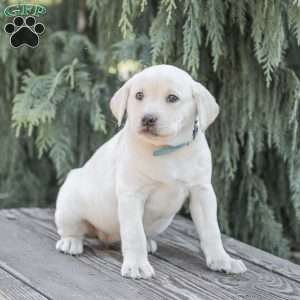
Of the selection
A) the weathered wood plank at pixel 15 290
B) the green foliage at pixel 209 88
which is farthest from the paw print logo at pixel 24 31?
Result: the weathered wood plank at pixel 15 290

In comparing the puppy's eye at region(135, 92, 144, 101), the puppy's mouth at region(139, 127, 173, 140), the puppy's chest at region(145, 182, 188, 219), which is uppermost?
the puppy's eye at region(135, 92, 144, 101)

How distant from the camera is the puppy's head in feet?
8.04

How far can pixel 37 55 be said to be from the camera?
4.24 meters

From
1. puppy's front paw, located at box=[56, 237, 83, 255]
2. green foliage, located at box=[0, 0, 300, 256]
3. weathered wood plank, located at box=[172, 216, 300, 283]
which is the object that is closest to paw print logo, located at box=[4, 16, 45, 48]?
green foliage, located at box=[0, 0, 300, 256]

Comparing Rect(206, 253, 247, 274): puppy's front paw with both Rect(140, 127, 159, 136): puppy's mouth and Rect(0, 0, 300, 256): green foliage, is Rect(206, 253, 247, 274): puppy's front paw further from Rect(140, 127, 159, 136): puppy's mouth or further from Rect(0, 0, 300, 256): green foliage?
Rect(0, 0, 300, 256): green foliage

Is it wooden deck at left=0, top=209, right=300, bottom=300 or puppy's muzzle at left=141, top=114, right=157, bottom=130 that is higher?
puppy's muzzle at left=141, top=114, right=157, bottom=130

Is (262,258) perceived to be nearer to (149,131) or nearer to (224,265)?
(224,265)

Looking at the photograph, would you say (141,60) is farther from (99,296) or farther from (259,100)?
(99,296)

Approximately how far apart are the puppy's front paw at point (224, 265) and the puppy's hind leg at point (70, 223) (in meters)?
0.57

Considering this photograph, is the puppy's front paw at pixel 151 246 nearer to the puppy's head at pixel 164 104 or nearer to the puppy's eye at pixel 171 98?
the puppy's head at pixel 164 104

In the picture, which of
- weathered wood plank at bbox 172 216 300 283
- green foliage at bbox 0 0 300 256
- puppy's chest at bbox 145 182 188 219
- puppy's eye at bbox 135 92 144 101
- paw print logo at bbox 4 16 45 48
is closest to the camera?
puppy's eye at bbox 135 92 144 101

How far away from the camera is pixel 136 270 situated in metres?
2.60

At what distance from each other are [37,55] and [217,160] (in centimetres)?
138

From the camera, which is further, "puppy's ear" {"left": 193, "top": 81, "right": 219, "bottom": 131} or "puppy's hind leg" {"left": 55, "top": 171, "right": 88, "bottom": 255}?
"puppy's hind leg" {"left": 55, "top": 171, "right": 88, "bottom": 255}
